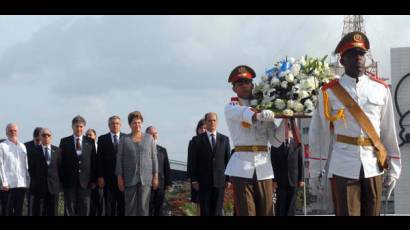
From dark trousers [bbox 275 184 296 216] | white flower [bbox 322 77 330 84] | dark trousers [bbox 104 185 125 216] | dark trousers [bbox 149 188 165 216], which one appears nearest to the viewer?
white flower [bbox 322 77 330 84]

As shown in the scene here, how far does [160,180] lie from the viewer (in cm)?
1173

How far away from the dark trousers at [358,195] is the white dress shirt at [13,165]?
20.8 ft

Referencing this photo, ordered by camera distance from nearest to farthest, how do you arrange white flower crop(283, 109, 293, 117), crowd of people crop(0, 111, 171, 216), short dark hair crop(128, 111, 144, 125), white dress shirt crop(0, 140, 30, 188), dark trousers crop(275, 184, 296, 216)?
white flower crop(283, 109, 293, 117) → short dark hair crop(128, 111, 144, 125) → crowd of people crop(0, 111, 171, 216) → dark trousers crop(275, 184, 296, 216) → white dress shirt crop(0, 140, 30, 188)

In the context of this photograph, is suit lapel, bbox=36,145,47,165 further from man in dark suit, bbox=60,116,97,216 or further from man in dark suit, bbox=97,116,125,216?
man in dark suit, bbox=97,116,125,216

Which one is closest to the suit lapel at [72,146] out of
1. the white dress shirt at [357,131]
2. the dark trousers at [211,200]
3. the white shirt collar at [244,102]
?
the dark trousers at [211,200]

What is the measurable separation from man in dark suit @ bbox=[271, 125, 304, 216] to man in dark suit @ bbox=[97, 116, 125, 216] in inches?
85.9

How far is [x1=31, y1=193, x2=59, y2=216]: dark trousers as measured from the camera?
37.4ft

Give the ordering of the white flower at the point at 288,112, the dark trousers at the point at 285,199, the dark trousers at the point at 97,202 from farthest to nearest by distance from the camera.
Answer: the dark trousers at the point at 97,202 < the dark trousers at the point at 285,199 < the white flower at the point at 288,112

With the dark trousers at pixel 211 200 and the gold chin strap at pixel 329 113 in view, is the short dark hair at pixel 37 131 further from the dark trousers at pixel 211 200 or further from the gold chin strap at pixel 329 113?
the gold chin strap at pixel 329 113

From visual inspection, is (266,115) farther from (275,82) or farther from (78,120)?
(78,120)

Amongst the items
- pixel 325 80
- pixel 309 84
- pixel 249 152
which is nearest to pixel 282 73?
pixel 309 84

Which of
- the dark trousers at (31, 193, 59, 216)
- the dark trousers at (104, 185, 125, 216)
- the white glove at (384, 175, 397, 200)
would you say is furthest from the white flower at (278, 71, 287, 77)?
the dark trousers at (31, 193, 59, 216)

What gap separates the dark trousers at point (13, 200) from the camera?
11.6 metres
